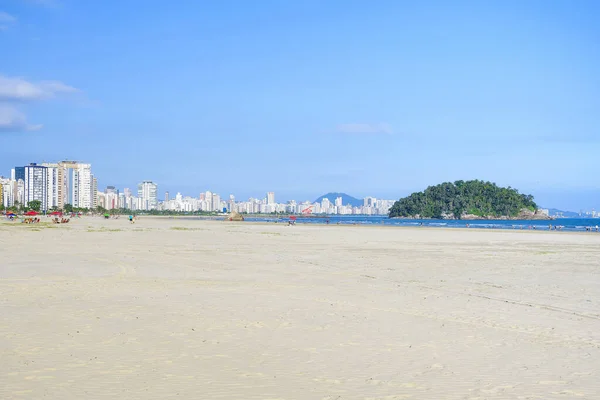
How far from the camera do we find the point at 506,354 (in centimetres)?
737

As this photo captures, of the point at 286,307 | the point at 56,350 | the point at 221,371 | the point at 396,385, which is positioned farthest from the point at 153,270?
the point at 396,385

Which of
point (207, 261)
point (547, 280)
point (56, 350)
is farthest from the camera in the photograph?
point (207, 261)

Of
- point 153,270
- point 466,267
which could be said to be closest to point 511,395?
point 153,270

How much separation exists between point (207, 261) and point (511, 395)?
16027 mm

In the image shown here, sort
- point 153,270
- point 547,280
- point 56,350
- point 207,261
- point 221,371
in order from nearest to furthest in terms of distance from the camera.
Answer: point 221,371
point 56,350
point 547,280
point 153,270
point 207,261

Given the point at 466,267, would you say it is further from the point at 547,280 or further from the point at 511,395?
the point at 511,395

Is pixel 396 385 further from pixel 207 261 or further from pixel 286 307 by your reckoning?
pixel 207 261

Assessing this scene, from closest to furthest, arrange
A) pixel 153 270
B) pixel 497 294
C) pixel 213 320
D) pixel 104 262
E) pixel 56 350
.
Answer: pixel 56 350, pixel 213 320, pixel 497 294, pixel 153 270, pixel 104 262

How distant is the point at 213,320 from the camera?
9367 millimetres

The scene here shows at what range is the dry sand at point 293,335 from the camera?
5.87m

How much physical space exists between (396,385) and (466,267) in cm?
1476

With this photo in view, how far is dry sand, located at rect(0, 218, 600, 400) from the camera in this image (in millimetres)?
5871

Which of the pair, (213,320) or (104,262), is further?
(104,262)

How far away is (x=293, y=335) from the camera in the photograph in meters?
8.33
